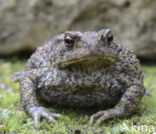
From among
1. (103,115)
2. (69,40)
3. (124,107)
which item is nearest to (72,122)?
(103,115)

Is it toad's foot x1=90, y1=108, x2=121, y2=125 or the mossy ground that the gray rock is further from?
toad's foot x1=90, y1=108, x2=121, y2=125

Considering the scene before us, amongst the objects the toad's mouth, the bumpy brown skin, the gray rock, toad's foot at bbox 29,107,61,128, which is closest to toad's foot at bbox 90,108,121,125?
the bumpy brown skin

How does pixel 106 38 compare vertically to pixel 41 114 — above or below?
above

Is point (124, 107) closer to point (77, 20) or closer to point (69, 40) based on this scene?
point (69, 40)

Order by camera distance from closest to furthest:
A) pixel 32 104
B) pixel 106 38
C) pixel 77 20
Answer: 1. pixel 106 38
2. pixel 32 104
3. pixel 77 20

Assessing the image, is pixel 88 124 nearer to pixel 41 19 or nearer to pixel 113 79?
pixel 113 79

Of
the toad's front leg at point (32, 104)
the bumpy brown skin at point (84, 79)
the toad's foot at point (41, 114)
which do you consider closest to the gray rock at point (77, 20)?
the bumpy brown skin at point (84, 79)
